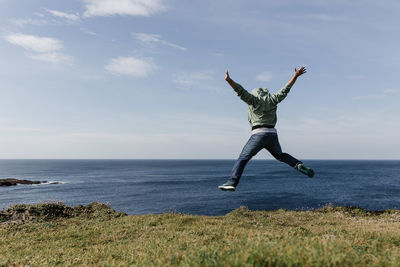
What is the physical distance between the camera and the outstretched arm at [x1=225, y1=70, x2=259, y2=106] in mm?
6442

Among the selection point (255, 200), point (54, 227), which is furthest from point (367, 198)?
point (54, 227)

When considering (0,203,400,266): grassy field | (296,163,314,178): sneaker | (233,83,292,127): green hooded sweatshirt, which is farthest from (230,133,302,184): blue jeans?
(0,203,400,266): grassy field

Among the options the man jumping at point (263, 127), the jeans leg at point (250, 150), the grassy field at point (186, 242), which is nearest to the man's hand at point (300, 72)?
the man jumping at point (263, 127)

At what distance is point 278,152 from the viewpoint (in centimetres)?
716

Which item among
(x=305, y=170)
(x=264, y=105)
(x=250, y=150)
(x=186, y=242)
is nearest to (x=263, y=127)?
(x=264, y=105)

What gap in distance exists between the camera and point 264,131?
6.91 metres

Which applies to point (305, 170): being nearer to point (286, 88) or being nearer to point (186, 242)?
point (286, 88)

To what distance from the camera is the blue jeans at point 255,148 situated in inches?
268

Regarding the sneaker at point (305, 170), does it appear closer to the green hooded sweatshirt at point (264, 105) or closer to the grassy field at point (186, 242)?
the green hooded sweatshirt at point (264, 105)

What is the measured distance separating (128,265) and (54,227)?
41.4ft

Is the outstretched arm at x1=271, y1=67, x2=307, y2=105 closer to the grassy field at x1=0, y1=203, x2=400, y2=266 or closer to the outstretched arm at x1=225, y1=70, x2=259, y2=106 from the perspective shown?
the outstretched arm at x1=225, y1=70, x2=259, y2=106

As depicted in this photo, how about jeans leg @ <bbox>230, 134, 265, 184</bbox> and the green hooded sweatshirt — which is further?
the green hooded sweatshirt

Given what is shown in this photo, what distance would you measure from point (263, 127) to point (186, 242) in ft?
13.9

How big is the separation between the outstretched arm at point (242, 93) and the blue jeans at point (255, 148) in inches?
33.7
